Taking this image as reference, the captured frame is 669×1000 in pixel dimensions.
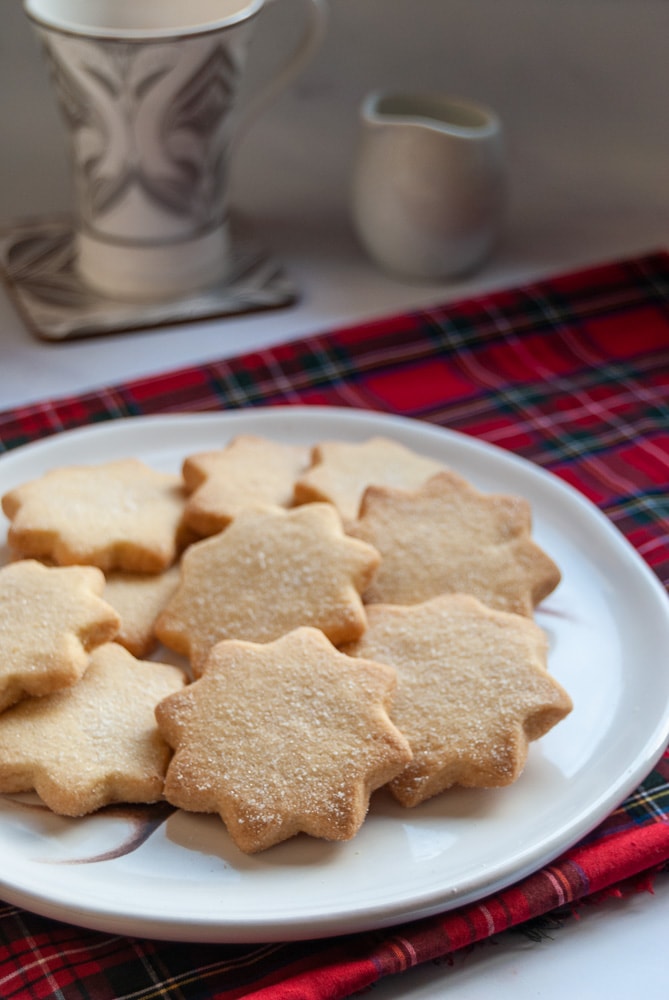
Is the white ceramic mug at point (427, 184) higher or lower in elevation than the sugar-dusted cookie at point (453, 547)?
higher

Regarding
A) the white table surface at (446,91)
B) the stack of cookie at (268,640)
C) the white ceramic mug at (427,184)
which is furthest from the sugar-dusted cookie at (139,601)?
the white ceramic mug at (427,184)

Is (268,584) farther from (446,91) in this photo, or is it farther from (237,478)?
(446,91)

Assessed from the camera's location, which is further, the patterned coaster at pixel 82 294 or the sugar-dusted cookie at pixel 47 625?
the patterned coaster at pixel 82 294

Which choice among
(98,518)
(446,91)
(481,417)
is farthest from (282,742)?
(446,91)

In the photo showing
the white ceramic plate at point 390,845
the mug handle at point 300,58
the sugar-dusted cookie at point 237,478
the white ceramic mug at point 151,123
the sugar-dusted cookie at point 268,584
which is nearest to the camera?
the white ceramic plate at point 390,845

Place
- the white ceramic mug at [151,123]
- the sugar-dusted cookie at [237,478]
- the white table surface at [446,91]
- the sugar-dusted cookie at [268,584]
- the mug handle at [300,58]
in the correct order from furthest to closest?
1. the white table surface at [446,91]
2. the mug handle at [300,58]
3. the white ceramic mug at [151,123]
4. the sugar-dusted cookie at [237,478]
5. the sugar-dusted cookie at [268,584]

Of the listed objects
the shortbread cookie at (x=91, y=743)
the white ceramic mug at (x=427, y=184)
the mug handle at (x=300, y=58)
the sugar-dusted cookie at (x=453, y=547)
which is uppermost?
the mug handle at (x=300, y=58)

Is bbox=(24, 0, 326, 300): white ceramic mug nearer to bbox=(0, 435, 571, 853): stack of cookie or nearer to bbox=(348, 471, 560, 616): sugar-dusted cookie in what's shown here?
bbox=(0, 435, 571, 853): stack of cookie

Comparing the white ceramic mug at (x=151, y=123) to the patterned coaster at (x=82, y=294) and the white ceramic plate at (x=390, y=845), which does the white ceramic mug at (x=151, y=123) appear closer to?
the patterned coaster at (x=82, y=294)
